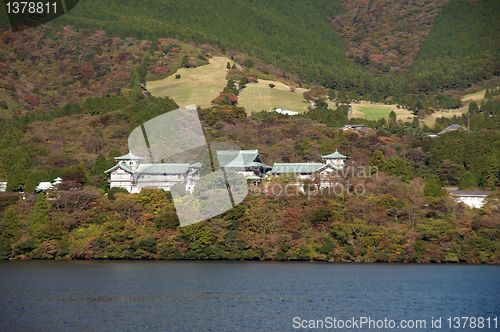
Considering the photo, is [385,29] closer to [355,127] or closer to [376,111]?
[376,111]

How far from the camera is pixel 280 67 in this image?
381 feet

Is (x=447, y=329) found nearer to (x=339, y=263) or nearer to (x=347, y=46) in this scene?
(x=339, y=263)

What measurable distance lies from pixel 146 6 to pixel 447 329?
112 metres

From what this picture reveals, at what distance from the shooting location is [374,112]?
9550 centimetres

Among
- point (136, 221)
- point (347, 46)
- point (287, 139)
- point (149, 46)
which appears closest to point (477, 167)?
point (287, 139)

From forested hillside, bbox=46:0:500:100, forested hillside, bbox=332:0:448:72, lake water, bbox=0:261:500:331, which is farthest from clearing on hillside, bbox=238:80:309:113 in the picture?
forested hillside, bbox=332:0:448:72

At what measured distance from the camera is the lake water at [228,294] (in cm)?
2866

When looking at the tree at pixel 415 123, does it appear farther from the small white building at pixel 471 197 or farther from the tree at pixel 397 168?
the small white building at pixel 471 197

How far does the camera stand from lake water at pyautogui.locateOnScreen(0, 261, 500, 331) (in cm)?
2866

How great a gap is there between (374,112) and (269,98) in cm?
1121

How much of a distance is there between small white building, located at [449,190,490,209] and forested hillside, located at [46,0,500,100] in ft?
171

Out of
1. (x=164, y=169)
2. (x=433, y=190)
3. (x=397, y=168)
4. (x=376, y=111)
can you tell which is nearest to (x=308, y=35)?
(x=376, y=111)

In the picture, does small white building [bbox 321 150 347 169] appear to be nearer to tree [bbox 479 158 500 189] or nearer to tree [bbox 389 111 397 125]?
tree [bbox 479 158 500 189]

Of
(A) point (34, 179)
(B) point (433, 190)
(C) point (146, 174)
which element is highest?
(B) point (433, 190)
